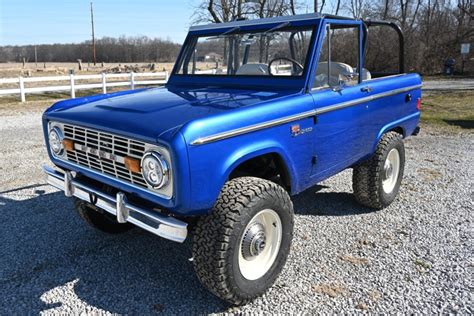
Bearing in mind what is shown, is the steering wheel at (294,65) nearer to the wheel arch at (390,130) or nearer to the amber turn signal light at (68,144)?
the wheel arch at (390,130)

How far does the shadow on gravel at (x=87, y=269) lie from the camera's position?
116 inches

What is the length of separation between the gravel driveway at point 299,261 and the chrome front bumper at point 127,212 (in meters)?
0.66

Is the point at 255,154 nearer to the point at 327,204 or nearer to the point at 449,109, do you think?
the point at 327,204

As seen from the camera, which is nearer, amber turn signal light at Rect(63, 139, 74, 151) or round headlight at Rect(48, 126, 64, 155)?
amber turn signal light at Rect(63, 139, 74, 151)

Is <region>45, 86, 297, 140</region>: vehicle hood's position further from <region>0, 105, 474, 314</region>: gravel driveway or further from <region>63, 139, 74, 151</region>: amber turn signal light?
<region>0, 105, 474, 314</region>: gravel driveway

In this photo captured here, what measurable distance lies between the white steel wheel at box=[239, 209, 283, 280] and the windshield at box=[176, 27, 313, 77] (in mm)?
1311

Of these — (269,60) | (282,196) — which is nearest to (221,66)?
(269,60)

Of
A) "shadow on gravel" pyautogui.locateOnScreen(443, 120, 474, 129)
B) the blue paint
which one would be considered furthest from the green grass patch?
the blue paint

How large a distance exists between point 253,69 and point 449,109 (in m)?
10.5

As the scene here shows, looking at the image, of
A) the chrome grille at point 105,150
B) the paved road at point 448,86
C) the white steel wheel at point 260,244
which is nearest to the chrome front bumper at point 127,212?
the chrome grille at point 105,150

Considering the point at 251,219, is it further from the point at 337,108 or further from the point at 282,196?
the point at 337,108

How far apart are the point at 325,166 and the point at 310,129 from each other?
0.46 meters

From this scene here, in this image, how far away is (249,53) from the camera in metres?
4.17

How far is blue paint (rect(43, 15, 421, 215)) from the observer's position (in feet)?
8.18
